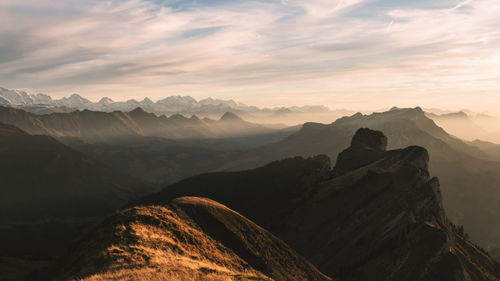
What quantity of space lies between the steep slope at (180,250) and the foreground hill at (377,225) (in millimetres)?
26203

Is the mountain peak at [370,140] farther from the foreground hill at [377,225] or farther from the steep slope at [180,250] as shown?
the steep slope at [180,250]

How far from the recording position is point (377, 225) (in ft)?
349

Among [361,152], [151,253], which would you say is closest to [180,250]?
[151,253]

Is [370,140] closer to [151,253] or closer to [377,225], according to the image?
[377,225]

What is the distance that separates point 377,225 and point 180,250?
251 ft

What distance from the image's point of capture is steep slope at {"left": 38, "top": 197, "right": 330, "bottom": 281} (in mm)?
42062

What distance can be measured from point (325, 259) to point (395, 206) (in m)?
31.1

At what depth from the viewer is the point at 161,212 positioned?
6425cm

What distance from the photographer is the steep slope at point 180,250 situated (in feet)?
138

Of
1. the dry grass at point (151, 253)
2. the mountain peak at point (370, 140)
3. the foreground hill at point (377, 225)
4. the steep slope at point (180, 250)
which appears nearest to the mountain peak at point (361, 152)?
the mountain peak at point (370, 140)

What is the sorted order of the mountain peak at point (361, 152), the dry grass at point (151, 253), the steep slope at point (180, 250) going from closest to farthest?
the dry grass at point (151, 253)
the steep slope at point (180, 250)
the mountain peak at point (361, 152)

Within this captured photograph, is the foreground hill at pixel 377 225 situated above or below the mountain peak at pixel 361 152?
below

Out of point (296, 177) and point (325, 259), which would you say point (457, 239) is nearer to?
point (325, 259)

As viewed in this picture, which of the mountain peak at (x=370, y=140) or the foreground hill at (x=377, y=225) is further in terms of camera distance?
the mountain peak at (x=370, y=140)
